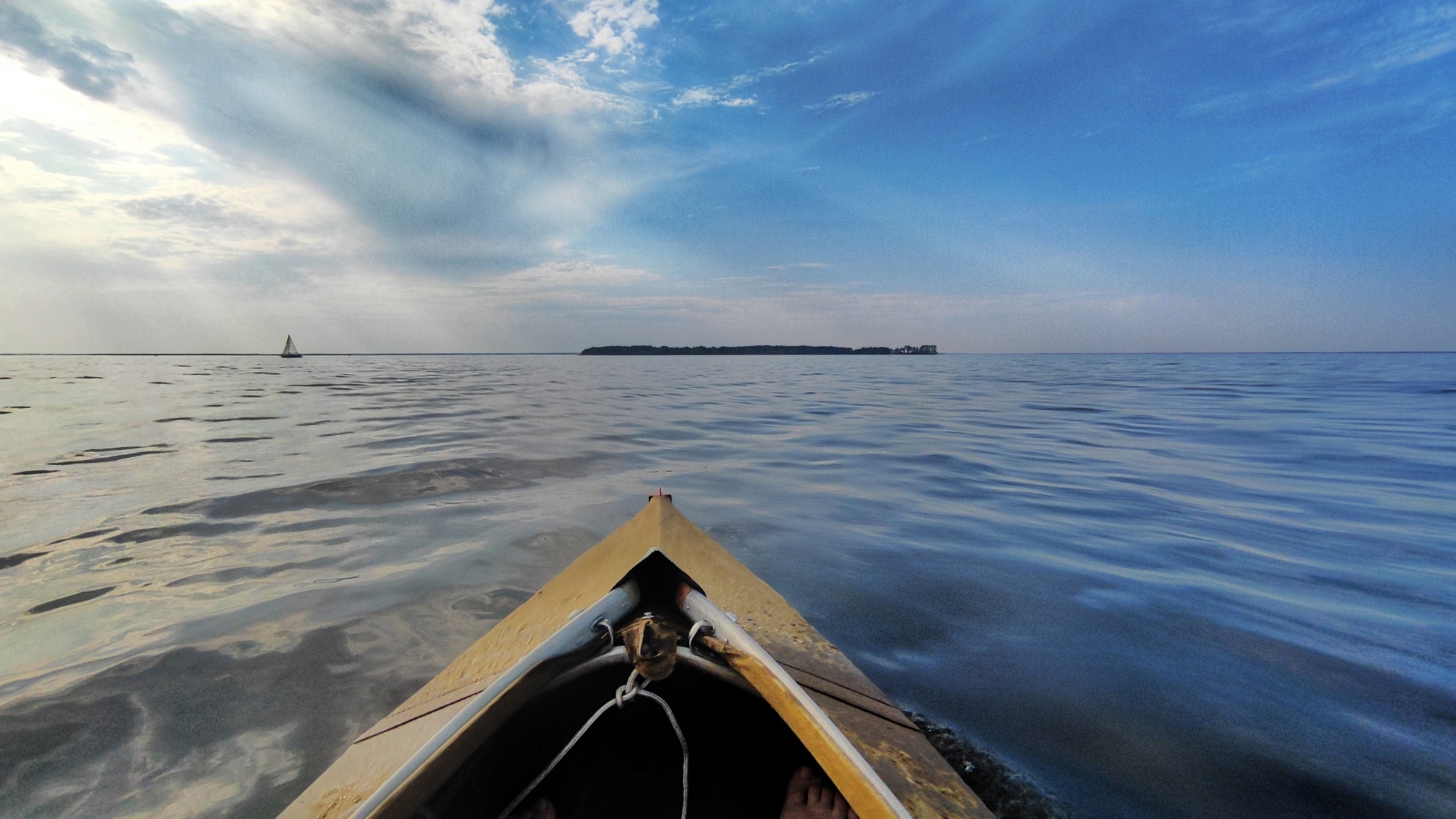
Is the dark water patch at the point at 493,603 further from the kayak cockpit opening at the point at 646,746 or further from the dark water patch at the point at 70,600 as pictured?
the dark water patch at the point at 70,600

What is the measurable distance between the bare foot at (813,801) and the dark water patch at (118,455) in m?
11.0

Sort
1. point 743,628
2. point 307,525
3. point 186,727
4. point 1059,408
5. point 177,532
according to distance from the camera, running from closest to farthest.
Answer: point 743,628 → point 186,727 → point 177,532 → point 307,525 → point 1059,408

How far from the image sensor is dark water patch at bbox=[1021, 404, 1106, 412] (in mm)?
16891

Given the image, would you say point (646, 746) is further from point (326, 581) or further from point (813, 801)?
point (326, 581)

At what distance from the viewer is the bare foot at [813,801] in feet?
6.29

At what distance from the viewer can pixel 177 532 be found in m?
5.43

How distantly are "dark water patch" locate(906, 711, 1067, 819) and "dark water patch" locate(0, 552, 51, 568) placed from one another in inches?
266

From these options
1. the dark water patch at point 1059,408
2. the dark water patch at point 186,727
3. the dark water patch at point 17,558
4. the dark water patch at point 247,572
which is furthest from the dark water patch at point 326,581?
the dark water patch at point 1059,408

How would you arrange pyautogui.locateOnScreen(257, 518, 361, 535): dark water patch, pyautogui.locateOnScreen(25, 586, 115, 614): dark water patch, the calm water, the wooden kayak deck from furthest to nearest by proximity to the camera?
pyautogui.locateOnScreen(257, 518, 361, 535): dark water patch < pyautogui.locateOnScreen(25, 586, 115, 614): dark water patch < the calm water < the wooden kayak deck

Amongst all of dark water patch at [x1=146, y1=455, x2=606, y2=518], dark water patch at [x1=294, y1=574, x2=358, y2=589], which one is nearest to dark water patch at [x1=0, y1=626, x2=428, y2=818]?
dark water patch at [x1=294, y1=574, x2=358, y2=589]

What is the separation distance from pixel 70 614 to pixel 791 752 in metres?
4.69

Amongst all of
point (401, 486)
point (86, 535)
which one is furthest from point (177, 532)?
point (401, 486)

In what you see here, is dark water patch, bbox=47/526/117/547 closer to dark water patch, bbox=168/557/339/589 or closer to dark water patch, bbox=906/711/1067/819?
dark water patch, bbox=168/557/339/589

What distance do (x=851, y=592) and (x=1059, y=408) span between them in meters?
16.1
